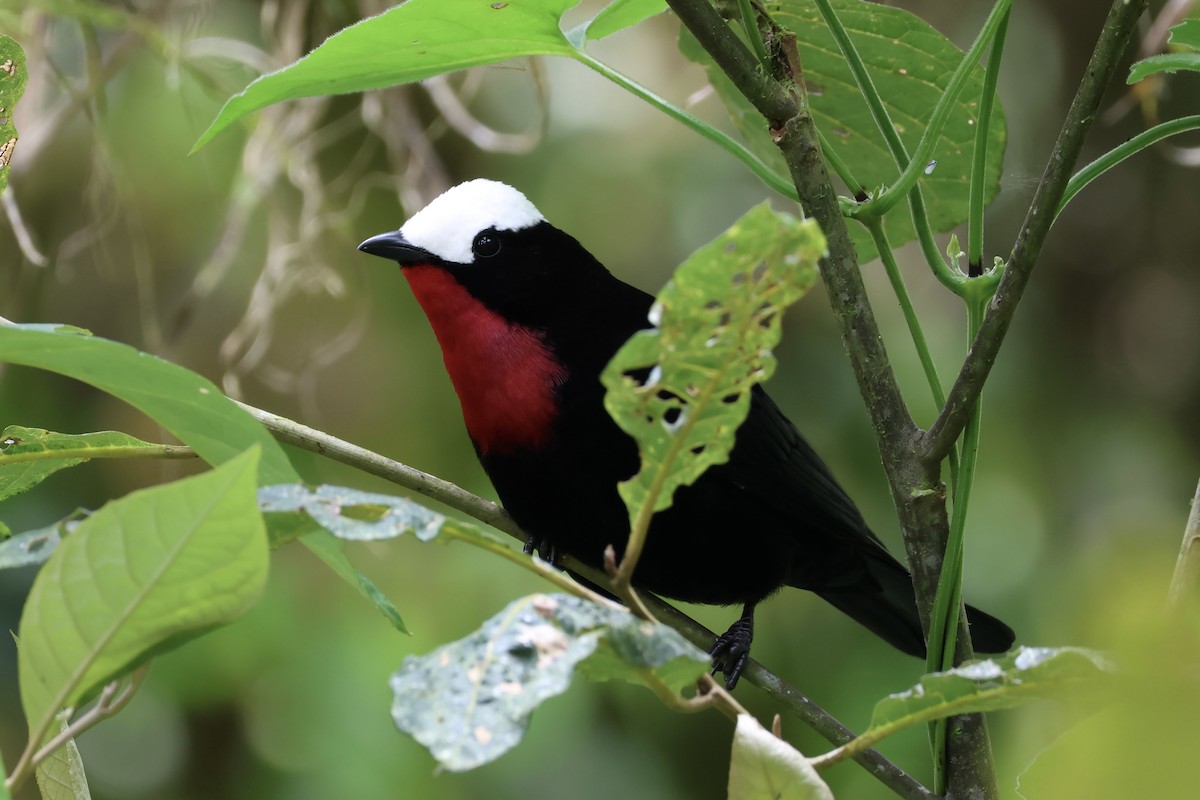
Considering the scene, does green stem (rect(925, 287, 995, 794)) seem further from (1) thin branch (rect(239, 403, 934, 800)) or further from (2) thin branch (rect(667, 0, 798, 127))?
(2) thin branch (rect(667, 0, 798, 127))

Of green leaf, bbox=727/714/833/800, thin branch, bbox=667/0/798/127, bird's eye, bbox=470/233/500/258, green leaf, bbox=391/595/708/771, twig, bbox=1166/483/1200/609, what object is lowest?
bird's eye, bbox=470/233/500/258

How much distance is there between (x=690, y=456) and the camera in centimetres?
86

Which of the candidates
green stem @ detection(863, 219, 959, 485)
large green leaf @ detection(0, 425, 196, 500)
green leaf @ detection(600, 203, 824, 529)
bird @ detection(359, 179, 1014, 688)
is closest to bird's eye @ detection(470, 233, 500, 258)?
bird @ detection(359, 179, 1014, 688)

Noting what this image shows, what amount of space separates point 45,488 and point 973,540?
8.50ft

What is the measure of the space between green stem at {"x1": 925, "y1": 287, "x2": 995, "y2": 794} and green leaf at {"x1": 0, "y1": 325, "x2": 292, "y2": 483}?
21.8 inches

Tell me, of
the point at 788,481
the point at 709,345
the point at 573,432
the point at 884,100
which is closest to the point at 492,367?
the point at 573,432

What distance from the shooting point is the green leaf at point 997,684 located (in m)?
0.80

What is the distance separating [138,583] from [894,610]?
79.5 inches

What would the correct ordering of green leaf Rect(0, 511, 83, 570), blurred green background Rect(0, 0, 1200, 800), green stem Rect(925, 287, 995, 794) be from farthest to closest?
1. blurred green background Rect(0, 0, 1200, 800)
2. green stem Rect(925, 287, 995, 794)
3. green leaf Rect(0, 511, 83, 570)

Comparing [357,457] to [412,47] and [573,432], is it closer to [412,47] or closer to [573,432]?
[412,47]

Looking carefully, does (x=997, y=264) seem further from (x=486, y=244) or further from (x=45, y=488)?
(x=45, y=488)

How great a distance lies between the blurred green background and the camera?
10.2ft

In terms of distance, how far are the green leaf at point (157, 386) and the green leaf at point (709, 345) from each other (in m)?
0.27

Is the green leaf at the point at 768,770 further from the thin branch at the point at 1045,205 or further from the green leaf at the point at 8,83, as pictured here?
the green leaf at the point at 8,83
